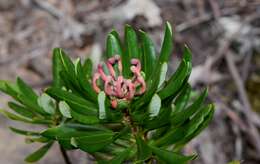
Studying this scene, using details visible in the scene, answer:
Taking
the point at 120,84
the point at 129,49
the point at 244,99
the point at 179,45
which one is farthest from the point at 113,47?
the point at 179,45

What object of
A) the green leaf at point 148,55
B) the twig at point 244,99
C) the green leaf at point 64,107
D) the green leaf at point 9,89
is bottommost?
the twig at point 244,99

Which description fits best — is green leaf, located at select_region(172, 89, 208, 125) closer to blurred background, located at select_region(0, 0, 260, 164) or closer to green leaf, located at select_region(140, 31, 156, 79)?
green leaf, located at select_region(140, 31, 156, 79)

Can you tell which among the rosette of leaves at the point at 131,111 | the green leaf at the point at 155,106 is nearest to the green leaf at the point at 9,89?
the rosette of leaves at the point at 131,111

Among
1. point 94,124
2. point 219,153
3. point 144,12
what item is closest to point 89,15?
point 144,12

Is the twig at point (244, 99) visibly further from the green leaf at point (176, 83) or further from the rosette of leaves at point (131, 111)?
the green leaf at point (176, 83)

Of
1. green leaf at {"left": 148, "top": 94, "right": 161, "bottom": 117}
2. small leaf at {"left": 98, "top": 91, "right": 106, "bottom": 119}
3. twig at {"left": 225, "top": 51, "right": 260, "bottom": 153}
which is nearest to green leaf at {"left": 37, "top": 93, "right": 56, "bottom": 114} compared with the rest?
small leaf at {"left": 98, "top": 91, "right": 106, "bottom": 119}

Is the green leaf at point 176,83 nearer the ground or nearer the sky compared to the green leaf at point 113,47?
nearer the ground
